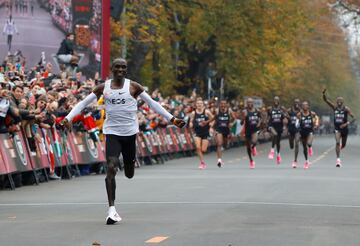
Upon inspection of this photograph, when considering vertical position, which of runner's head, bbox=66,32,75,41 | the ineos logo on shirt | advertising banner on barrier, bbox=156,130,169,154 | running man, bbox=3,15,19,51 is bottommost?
advertising banner on barrier, bbox=156,130,169,154

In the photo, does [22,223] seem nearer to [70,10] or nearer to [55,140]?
[55,140]

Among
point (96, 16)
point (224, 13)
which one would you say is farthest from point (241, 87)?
point (96, 16)

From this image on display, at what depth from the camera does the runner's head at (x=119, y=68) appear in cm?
1432

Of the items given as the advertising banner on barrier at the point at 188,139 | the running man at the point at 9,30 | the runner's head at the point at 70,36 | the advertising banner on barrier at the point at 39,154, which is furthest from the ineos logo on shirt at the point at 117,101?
the advertising banner on barrier at the point at 188,139

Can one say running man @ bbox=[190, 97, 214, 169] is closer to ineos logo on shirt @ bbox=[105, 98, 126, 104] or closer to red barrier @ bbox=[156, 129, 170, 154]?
red barrier @ bbox=[156, 129, 170, 154]

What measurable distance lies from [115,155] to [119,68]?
108cm

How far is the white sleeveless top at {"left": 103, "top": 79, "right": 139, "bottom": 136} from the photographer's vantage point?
47.8ft

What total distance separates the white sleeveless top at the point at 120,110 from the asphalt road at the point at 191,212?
110cm

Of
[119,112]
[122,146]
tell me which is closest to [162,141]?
[122,146]

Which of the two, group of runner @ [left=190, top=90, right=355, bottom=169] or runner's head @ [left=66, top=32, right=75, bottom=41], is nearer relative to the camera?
group of runner @ [left=190, top=90, right=355, bottom=169]

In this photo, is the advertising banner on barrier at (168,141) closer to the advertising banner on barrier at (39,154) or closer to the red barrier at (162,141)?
the red barrier at (162,141)

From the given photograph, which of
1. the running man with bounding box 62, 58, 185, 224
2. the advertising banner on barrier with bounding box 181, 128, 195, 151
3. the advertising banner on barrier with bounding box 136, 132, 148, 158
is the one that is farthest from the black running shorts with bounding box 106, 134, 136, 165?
the advertising banner on barrier with bounding box 181, 128, 195, 151

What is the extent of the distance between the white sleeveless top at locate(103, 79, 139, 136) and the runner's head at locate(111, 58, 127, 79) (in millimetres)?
212

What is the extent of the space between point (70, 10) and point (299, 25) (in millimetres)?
22340
